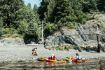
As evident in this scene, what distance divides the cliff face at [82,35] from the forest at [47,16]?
1.84 metres

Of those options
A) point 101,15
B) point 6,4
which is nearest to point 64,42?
point 101,15

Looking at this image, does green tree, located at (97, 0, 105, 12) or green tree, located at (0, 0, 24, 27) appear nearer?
green tree, located at (0, 0, 24, 27)

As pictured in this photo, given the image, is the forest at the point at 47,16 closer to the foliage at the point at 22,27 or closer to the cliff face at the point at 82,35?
the foliage at the point at 22,27

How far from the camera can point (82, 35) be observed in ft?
261

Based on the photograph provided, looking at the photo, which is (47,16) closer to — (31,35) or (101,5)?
(31,35)

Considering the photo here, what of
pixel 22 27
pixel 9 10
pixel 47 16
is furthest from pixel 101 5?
pixel 9 10

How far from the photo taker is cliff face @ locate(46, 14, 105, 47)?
77.6 meters

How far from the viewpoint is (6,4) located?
91.6 m

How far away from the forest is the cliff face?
1.84m

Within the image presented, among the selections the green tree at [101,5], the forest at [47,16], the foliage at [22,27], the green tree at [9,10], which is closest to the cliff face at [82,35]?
the forest at [47,16]

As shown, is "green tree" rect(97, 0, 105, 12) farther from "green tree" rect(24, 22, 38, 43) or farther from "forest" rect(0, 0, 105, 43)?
"green tree" rect(24, 22, 38, 43)

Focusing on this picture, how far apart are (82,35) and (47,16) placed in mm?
17243

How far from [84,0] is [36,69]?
56.5 metres

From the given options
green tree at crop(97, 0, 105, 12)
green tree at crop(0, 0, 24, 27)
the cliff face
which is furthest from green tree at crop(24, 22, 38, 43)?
green tree at crop(97, 0, 105, 12)
